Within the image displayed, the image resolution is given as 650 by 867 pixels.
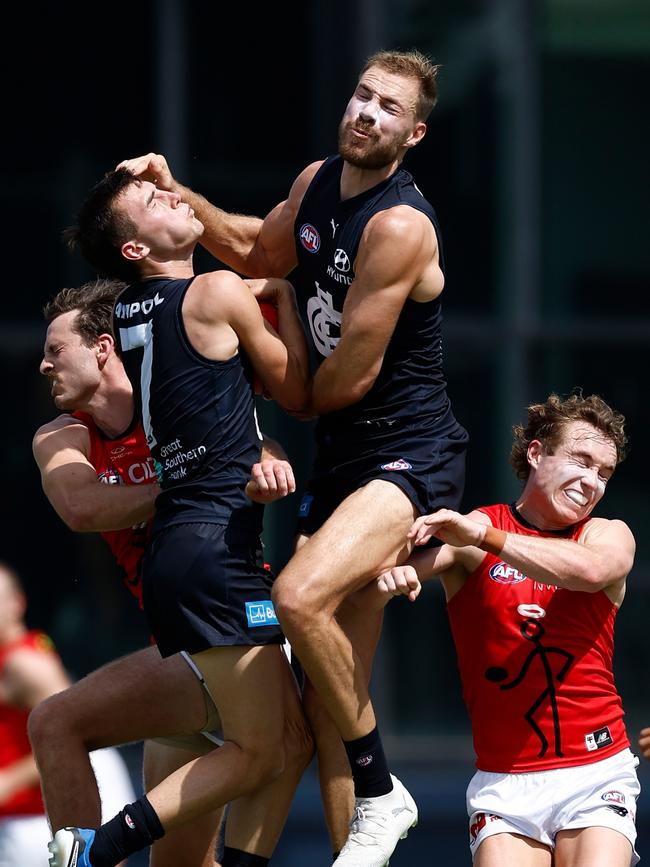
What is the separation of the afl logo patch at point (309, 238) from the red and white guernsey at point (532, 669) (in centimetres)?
113

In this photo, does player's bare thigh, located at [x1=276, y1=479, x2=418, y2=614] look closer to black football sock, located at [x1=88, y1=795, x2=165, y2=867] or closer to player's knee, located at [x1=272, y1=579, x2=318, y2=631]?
player's knee, located at [x1=272, y1=579, x2=318, y2=631]

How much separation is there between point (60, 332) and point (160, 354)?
57cm

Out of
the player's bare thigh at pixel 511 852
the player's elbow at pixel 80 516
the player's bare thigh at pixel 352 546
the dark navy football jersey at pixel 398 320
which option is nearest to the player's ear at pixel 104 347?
the player's elbow at pixel 80 516

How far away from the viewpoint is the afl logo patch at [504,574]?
5.58 m

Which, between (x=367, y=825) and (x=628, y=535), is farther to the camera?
(x=628, y=535)

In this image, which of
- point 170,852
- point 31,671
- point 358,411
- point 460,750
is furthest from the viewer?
point 460,750

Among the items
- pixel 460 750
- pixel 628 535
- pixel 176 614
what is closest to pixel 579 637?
pixel 628 535

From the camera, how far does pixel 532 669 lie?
5.50 m

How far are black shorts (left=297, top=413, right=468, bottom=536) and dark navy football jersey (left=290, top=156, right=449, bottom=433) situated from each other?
5 centimetres

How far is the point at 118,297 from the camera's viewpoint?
541 cm

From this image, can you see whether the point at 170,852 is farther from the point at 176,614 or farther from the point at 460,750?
the point at 460,750

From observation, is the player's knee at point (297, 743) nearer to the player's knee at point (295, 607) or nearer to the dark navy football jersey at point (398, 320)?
the player's knee at point (295, 607)

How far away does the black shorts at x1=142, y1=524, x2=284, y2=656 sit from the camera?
504 centimetres

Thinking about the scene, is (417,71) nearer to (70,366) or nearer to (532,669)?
(70,366)
